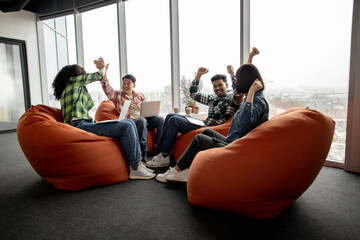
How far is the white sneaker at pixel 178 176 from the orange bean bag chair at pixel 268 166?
19.2 inches

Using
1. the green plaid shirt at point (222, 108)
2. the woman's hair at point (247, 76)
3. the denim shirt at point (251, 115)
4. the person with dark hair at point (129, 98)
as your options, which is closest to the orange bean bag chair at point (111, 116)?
the person with dark hair at point (129, 98)

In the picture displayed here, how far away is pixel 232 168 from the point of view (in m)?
1.39

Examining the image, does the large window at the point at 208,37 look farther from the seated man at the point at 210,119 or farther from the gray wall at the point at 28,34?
the gray wall at the point at 28,34

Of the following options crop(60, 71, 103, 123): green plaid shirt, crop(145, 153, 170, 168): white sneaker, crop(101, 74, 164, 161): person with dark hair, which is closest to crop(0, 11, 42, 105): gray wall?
crop(101, 74, 164, 161): person with dark hair

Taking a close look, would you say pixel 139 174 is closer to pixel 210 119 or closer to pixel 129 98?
pixel 210 119

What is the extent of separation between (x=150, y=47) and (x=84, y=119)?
248cm

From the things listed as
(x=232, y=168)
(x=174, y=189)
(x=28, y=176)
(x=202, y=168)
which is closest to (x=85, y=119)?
(x=28, y=176)

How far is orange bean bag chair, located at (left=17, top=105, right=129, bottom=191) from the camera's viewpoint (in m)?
1.84

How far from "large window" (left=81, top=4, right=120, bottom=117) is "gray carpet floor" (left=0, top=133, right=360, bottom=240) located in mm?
2953

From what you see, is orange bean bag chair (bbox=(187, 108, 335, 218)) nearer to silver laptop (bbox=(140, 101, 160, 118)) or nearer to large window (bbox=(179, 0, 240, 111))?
silver laptop (bbox=(140, 101, 160, 118))

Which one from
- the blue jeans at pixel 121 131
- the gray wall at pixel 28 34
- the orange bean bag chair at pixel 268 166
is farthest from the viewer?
the gray wall at pixel 28 34

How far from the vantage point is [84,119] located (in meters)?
2.20

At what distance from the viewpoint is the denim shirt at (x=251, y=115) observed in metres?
1.48

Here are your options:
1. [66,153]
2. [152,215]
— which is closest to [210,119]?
[152,215]
